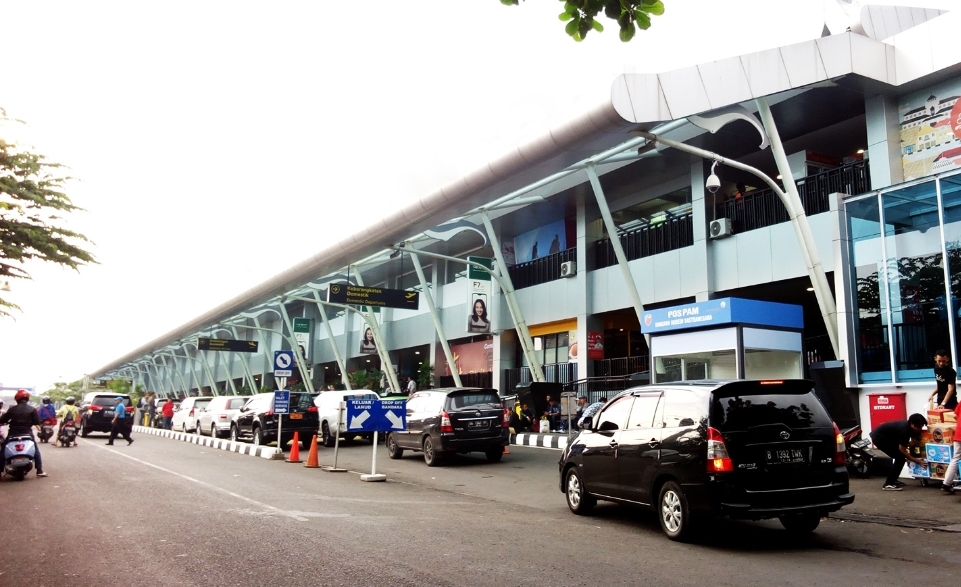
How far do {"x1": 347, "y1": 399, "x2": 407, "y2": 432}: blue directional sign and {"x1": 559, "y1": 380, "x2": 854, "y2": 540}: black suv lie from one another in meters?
7.30

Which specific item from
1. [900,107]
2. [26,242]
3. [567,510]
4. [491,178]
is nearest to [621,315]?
[491,178]

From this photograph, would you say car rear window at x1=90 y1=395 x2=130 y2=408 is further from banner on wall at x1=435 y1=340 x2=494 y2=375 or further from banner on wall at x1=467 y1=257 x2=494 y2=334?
banner on wall at x1=467 y1=257 x2=494 y2=334

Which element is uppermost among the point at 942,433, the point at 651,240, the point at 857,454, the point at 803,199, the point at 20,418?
the point at 803,199

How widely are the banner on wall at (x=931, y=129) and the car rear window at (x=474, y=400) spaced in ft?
37.1

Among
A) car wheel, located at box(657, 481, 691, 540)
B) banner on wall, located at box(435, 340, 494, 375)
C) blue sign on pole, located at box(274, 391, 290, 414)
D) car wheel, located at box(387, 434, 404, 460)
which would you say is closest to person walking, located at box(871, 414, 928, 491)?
car wheel, located at box(657, 481, 691, 540)

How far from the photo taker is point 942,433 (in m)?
11.5

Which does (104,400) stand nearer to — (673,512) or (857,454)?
(857,454)

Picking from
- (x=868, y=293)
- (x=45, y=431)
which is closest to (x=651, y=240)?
(x=868, y=293)

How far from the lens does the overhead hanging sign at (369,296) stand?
92.7 ft

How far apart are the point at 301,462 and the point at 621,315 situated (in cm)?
1480

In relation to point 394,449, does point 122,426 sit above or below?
above

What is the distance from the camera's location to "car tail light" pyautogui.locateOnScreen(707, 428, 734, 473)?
753cm

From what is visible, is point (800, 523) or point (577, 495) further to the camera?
point (577, 495)

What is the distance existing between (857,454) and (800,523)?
18.8 feet
